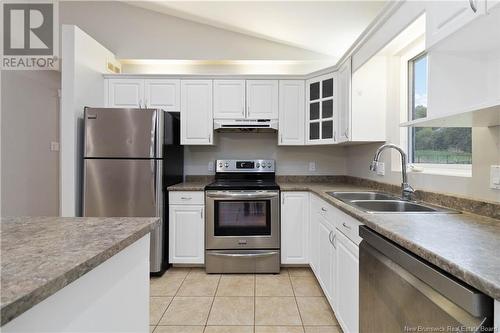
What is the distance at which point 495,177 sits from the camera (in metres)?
1.30

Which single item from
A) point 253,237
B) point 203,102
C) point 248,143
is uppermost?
point 203,102

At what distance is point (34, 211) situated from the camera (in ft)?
11.1

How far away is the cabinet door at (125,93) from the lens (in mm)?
3020

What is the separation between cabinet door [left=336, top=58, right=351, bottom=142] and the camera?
8.01 ft

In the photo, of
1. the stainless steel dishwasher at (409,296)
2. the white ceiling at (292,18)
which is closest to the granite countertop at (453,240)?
the stainless steel dishwasher at (409,296)

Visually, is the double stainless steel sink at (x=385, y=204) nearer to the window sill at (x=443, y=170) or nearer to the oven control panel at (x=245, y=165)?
the window sill at (x=443, y=170)

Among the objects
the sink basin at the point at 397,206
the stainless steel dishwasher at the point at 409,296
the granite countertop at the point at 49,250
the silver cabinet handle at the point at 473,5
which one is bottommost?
the stainless steel dishwasher at the point at 409,296

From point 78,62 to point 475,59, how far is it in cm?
311

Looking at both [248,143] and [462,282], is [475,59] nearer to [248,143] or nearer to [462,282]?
[462,282]

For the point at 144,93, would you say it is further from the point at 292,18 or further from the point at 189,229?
the point at 292,18

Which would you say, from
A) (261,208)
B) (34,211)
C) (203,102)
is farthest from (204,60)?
(34,211)

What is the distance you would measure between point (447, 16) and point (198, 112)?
2442 millimetres

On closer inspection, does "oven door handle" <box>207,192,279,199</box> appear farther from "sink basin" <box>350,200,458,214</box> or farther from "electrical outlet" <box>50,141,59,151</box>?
"electrical outlet" <box>50,141,59,151</box>

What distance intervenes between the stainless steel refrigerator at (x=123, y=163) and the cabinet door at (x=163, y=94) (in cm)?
50
